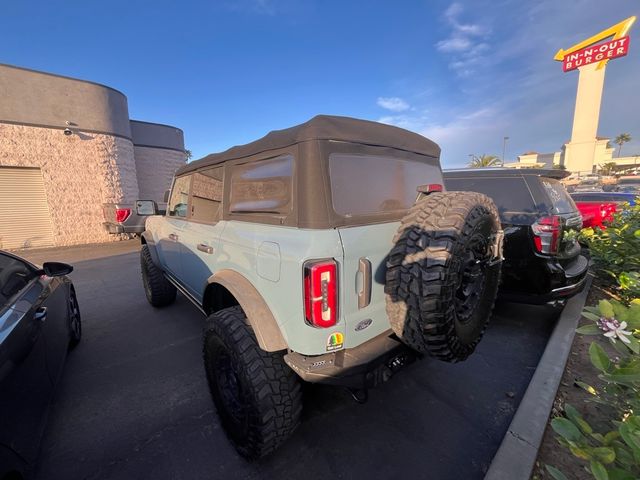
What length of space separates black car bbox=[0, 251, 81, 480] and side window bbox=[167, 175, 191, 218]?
4.01ft

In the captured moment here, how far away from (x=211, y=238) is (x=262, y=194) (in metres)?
0.77

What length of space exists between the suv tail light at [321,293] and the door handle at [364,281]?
0.19 metres

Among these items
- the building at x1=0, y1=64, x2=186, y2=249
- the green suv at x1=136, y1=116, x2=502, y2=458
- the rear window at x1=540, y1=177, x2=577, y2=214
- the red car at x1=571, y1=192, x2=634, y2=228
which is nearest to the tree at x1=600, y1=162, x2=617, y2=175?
the red car at x1=571, y1=192, x2=634, y2=228

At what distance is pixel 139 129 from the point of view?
14258 mm

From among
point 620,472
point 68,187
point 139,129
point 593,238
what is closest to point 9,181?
point 68,187

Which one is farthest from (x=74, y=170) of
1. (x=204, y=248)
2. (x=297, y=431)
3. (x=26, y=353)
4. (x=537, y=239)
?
(x=537, y=239)

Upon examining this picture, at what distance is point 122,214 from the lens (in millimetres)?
10102

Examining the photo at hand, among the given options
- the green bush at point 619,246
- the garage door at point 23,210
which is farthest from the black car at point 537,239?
the garage door at point 23,210

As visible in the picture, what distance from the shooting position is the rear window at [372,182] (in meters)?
1.82

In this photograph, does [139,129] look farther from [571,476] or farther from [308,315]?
[571,476]

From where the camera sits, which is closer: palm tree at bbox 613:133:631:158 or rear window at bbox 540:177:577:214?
rear window at bbox 540:177:577:214

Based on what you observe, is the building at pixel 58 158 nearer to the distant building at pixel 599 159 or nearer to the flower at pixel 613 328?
the flower at pixel 613 328

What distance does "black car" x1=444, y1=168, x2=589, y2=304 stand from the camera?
338cm

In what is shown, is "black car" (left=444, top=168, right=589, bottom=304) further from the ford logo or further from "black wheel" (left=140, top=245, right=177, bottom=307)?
"black wheel" (left=140, top=245, right=177, bottom=307)
